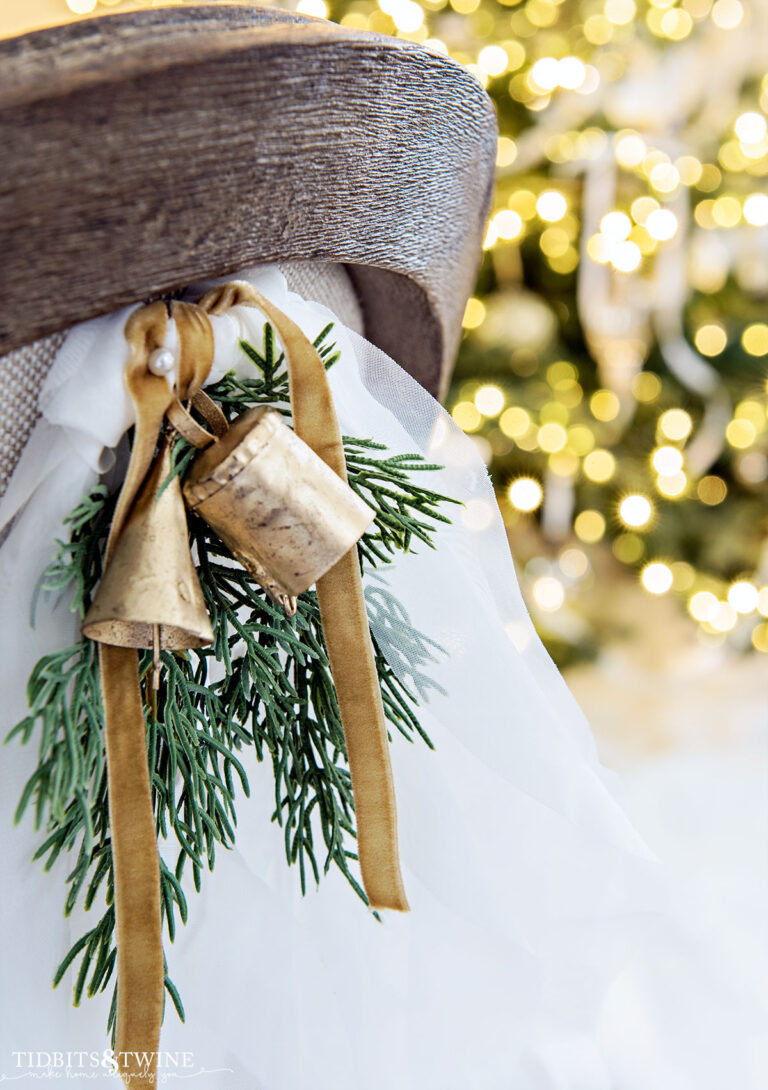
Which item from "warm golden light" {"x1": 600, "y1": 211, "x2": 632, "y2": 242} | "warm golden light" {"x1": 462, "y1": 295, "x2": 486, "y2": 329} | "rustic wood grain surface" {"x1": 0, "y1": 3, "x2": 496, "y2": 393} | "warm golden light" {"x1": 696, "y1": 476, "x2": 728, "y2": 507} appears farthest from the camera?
"warm golden light" {"x1": 696, "y1": 476, "x2": 728, "y2": 507}

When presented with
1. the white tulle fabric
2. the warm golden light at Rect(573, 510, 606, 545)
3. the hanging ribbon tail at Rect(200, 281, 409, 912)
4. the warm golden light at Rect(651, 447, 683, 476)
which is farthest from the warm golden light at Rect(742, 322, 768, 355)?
the hanging ribbon tail at Rect(200, 281, 409, 912)

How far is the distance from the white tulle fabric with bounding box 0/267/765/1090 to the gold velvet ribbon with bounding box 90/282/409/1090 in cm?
5

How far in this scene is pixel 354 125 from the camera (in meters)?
0.30

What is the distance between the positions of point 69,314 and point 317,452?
0.10m

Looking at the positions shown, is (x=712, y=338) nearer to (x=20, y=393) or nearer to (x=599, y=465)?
(x=599, y=465)

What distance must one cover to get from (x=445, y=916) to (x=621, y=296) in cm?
100

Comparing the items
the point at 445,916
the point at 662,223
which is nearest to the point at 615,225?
the point at 662,223

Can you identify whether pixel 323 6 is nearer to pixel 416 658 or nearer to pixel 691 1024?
pixel 416 658

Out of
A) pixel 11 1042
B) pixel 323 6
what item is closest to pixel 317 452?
pixel 11 1042

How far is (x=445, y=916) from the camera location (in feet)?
1.53

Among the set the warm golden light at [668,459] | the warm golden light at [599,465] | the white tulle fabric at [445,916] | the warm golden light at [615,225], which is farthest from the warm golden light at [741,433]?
the white tulle fabric at [445,916]

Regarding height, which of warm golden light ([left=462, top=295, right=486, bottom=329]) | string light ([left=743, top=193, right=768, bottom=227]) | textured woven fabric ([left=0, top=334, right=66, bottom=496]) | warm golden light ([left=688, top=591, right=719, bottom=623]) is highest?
string light ([left=743, top=193, right=768, bottom=227])

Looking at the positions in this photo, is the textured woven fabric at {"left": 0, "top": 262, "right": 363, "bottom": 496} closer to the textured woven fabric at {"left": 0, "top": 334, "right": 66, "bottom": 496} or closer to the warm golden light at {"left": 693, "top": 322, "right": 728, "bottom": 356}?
the textured woven fabric at {"left": 0, "top": 334, "right": 66, "bottom": 496}

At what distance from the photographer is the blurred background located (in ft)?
3.74
